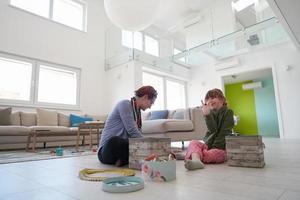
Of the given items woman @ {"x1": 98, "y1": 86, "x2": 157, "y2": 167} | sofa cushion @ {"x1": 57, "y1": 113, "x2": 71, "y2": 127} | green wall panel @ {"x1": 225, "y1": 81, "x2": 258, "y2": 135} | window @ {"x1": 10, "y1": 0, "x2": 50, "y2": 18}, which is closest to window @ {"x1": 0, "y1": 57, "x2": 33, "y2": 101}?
sofa cushion @ {"x1": 57, "y1": 113, "x2": 71, "y2": 127}

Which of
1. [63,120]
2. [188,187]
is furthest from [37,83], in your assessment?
[188,187]

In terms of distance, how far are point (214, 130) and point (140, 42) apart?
4845 mm

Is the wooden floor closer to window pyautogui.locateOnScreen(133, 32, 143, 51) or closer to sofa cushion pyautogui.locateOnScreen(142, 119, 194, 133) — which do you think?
sofa cushion pyautogui.locateOnScreen(142, 119, 194, 133)

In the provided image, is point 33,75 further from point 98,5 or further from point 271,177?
point 271,177

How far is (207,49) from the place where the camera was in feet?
17.7

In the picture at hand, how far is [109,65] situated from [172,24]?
262cm

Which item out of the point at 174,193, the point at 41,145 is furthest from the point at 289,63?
the point at 41,145

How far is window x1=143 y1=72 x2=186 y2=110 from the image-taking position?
6.17m

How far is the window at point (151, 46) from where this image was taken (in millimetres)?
6445

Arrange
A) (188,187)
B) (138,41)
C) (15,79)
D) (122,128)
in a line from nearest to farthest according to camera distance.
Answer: (188,187)
(122,128)
(15,79)
(138,41)

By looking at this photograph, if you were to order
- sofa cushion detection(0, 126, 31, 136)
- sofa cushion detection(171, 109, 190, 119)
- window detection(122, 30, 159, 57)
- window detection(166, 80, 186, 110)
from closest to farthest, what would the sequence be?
sofa cushion detection(0, 126, 31, 136) < sofa cushion detection(171, 109, 190, 119) < window detection(122, 30, 159, 57) < window detection(166, 80, 186, 110)

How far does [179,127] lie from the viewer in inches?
117

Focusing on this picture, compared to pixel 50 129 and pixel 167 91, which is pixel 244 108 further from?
pixel 50 129

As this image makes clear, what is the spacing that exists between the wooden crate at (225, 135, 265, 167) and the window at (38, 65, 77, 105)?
4.32 meters
